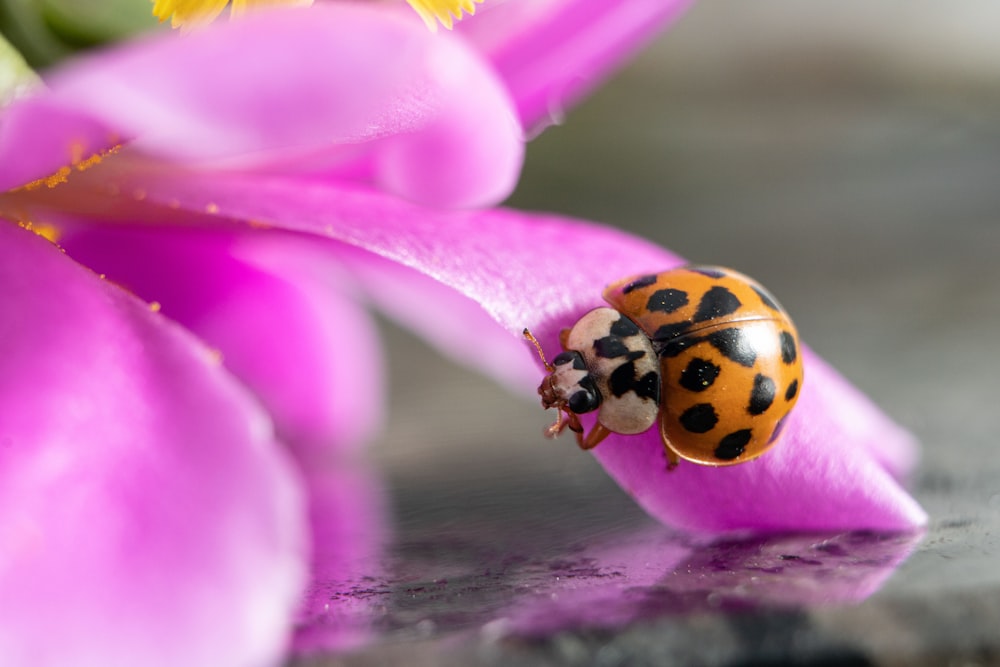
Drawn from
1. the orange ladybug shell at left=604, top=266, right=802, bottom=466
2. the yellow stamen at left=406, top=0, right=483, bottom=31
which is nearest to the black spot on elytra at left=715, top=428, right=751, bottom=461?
the orange ladybug shell at left=604, top=266, right=802, bottom=466

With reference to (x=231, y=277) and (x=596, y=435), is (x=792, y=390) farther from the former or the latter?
(x=231, y=277)

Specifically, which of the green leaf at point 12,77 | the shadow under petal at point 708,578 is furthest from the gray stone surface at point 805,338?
the green leaf at point 12,77

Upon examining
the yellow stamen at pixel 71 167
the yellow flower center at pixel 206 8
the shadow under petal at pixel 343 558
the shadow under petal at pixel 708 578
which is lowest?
the shadow under petal at pixel 708 578

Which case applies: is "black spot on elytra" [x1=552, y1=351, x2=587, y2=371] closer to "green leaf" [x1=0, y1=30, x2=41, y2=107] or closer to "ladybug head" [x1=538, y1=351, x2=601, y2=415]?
"ladybug head" [x1=538, y1=351, x2=601, y2=415]

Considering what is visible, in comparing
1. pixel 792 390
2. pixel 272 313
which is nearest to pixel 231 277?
pixel 272 313

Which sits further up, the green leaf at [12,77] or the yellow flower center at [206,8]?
the yellow flower center at [206,8]

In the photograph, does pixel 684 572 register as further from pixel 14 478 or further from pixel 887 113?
pixel 887 113

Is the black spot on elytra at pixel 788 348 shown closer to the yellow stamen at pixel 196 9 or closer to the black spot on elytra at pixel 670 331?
the black spot on elytra at pixel 670 331
